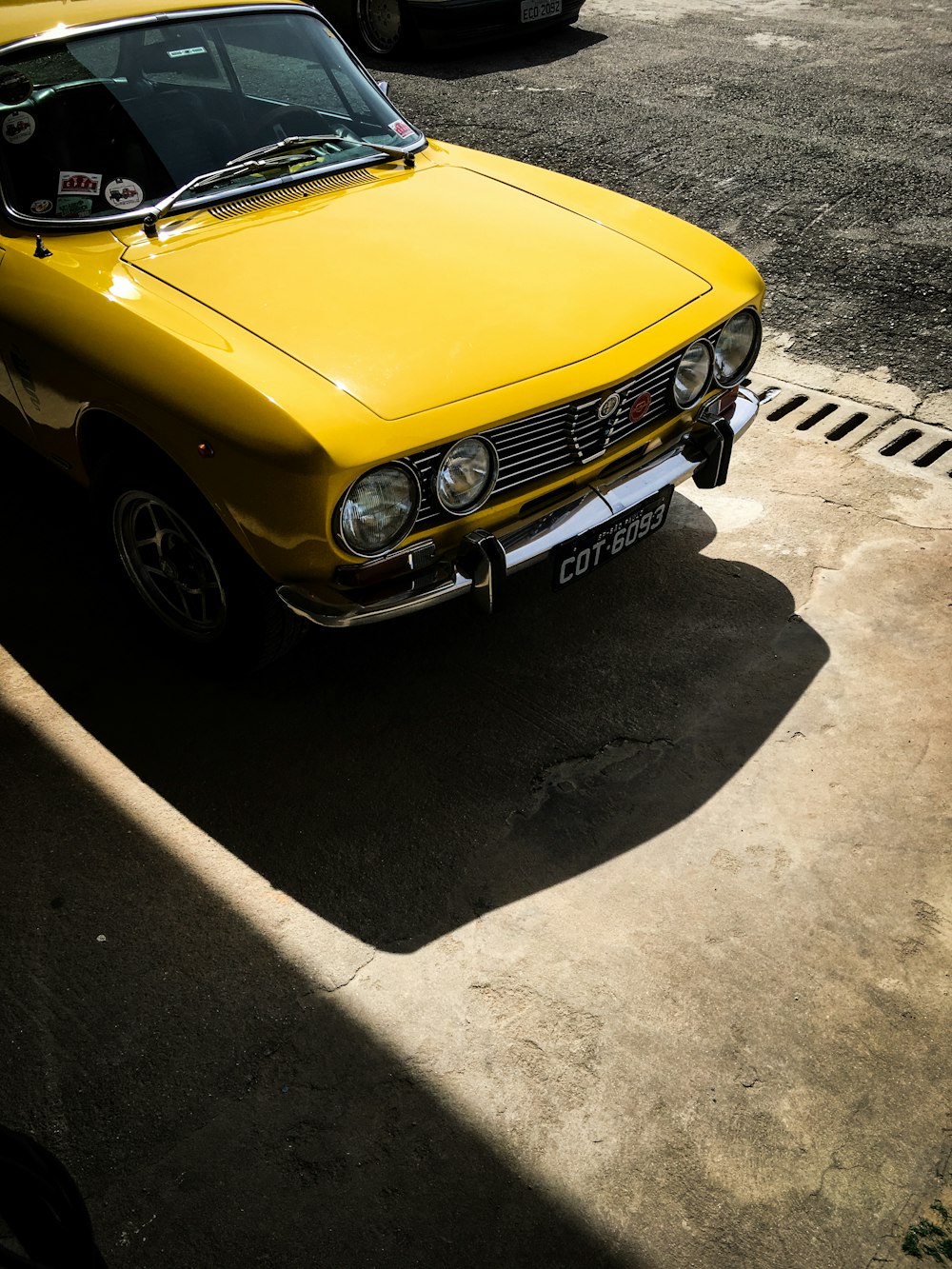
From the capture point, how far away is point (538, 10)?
9.59 meters

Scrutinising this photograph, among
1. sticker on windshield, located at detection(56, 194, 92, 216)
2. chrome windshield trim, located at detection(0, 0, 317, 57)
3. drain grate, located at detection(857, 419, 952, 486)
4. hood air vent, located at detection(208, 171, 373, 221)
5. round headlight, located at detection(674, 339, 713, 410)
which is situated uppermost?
chrome windshield trim, located at detection(0, 0, 317, 57)

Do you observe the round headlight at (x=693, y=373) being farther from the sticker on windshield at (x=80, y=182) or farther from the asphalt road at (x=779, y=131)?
the sticker on windshield at (x=80, y=182)

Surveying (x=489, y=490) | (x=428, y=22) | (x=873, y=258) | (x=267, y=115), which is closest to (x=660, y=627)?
(x=489, y=490)

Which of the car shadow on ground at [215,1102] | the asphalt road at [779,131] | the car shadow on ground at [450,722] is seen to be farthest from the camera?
the asphalt road at [779,131]

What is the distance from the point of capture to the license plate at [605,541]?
125 inches

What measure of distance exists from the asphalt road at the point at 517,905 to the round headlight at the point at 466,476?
2.52ft

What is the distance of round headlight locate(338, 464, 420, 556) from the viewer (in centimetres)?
271

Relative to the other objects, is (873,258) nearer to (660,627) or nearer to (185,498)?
(660,627)

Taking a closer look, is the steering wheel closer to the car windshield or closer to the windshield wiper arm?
the car windshield

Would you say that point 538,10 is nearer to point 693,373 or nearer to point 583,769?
point 693,373

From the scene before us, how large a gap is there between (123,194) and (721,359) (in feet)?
6.42

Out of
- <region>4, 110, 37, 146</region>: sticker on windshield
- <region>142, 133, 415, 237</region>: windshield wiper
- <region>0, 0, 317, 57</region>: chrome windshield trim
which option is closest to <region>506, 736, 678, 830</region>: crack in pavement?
<region>142, 133, 415, 237</region>: windshield wiper

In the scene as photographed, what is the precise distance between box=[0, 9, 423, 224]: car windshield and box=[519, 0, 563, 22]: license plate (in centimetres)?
625

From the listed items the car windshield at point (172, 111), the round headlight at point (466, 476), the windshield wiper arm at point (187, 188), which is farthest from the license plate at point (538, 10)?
the round headlight at point (466, 476)
